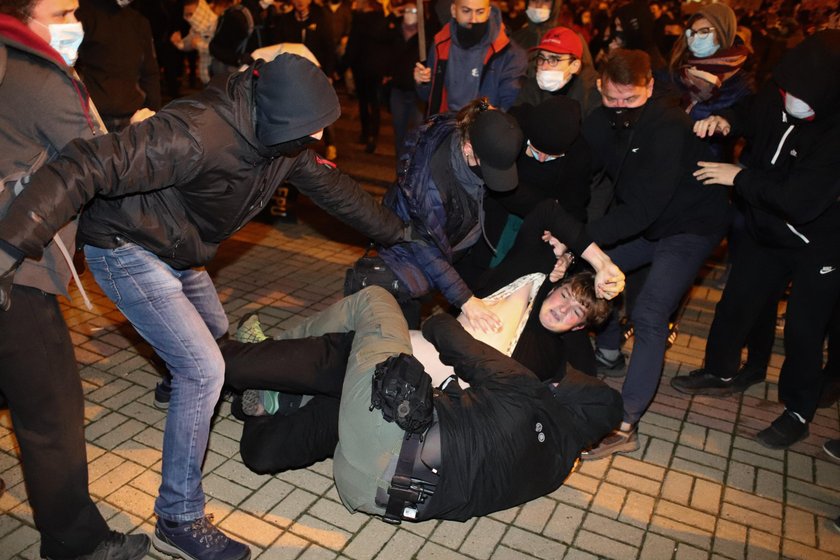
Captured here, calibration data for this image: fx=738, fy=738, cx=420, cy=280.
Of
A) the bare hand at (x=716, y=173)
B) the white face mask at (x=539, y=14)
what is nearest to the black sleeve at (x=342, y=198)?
the bare hand at (x=716, y=173)

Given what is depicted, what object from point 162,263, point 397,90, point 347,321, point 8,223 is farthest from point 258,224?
point 8,223

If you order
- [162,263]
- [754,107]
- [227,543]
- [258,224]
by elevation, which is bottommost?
[258,224]

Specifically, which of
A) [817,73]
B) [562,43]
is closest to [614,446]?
[817,73]

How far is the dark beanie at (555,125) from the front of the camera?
3.96m

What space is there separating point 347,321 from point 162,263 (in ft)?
3.27

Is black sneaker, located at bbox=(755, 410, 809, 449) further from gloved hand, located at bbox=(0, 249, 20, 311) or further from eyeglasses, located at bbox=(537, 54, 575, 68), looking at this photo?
gloved hand, located at bbox=(0, 249, 20, 311)

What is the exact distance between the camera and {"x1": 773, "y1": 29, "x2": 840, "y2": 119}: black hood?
3.61 metres

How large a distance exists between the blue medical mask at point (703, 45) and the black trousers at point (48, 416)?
4.11 meters

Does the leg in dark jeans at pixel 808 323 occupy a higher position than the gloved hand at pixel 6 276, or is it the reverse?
the gloved hand at pixel 6 276

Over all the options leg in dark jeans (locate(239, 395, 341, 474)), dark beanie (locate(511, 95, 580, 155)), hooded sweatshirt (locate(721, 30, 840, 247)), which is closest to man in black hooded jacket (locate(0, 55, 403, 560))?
leg in dark jeans (locate(239, 395, 341, 474))

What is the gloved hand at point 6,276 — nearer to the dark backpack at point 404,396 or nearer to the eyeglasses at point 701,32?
the dark backpack at point 404,396

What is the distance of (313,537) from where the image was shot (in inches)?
127

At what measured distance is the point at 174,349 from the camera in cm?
281

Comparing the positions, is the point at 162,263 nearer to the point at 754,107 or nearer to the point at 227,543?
the point at 227,543
